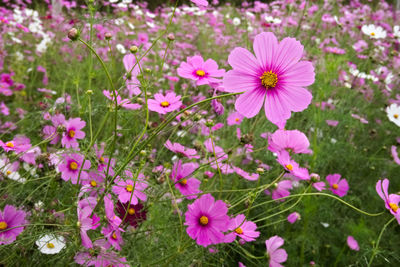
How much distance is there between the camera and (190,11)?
11.2 feet

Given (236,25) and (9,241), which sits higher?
(9,241)

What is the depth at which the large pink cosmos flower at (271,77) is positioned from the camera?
55 cm

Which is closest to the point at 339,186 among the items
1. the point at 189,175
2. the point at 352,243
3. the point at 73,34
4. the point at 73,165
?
the point at 352,243

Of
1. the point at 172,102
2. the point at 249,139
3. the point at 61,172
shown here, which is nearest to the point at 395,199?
the point at 249,139

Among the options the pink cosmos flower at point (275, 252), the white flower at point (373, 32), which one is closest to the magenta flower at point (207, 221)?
the pink cosmos flower at point (275, 252)

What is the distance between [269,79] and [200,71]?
0.23 metres

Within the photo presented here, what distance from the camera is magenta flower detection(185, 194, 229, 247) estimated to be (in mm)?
626

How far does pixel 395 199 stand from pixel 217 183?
26.5 inches

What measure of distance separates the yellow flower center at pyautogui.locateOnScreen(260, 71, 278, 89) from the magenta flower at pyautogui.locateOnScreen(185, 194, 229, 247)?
0.24 m

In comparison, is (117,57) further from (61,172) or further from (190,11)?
(61,172)

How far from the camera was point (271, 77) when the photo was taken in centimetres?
58

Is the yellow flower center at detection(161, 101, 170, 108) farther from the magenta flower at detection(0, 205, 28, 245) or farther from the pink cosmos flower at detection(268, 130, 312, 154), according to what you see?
the magenta flower at detection(0, 205, 28, 245)

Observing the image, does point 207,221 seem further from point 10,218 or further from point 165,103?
point 10,218

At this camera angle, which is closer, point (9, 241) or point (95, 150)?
point (9, 241)
